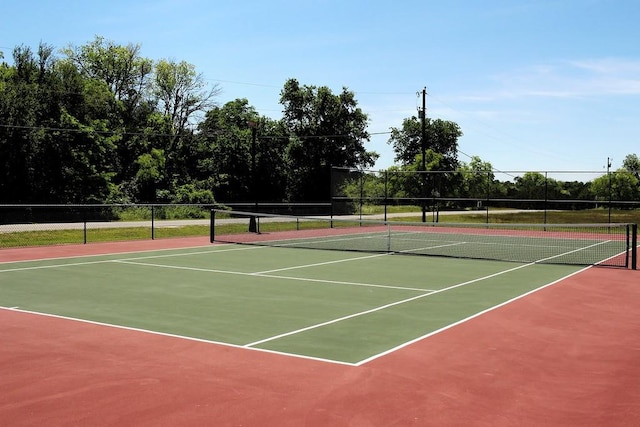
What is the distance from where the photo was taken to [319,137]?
2395 inches

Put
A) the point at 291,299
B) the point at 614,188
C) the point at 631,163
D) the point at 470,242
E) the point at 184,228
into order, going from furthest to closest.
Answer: the point at 631,163 < the point at 614,188 < the point at 184,228 < the point at 470,242 < the point at 291,299

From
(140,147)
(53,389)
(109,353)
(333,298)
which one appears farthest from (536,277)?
(140,147)

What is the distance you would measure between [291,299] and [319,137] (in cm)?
4956

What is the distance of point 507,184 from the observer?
131 feet

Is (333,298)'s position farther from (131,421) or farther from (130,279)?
(131,421)

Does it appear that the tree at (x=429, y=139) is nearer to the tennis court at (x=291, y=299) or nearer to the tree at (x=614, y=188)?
the tree at (x=614, y=188)

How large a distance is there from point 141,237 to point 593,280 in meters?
19.4

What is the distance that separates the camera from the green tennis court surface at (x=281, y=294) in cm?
915

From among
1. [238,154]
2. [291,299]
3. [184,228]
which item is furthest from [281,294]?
[238,154]

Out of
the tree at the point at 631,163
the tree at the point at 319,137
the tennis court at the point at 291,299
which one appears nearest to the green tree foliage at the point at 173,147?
the tree at the point at 319,137

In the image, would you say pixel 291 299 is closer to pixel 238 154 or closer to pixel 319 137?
pixel 238 154

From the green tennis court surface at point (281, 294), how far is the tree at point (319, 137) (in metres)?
39.0

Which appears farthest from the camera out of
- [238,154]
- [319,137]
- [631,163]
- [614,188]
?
[631,163]

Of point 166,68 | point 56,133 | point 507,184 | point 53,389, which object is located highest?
point 166,68
